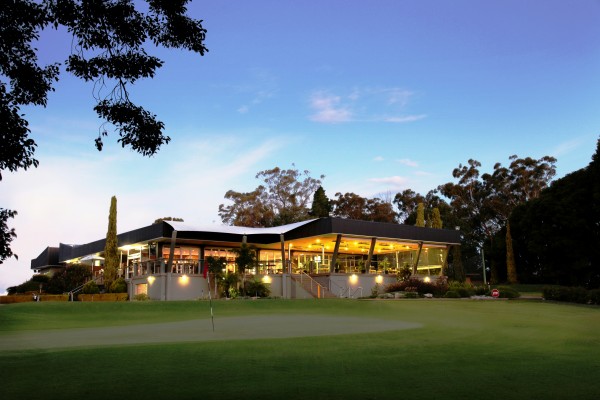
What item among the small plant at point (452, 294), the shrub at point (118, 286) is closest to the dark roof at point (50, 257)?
the shrub at point (118, 286)

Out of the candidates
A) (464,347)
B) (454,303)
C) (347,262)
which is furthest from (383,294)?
(464,347)

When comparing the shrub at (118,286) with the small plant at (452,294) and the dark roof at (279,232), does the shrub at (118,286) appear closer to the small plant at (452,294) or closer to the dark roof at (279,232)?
the dark roof at (279,232)

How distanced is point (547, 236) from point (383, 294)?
18562 mm

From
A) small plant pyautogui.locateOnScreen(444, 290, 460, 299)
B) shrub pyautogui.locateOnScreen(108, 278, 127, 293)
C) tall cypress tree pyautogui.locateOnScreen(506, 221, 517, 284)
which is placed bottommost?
small plant pyautogui.locateOnScreen(444, 290, 460, 299)

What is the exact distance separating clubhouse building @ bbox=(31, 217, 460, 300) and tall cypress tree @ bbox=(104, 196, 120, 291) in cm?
133

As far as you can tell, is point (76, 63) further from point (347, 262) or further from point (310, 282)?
point (347, 262)

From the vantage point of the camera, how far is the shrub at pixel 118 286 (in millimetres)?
35844

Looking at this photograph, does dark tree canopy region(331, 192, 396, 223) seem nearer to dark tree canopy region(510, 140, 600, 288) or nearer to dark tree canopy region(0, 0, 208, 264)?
dark tree canopy region(510, 140, 600, 288)

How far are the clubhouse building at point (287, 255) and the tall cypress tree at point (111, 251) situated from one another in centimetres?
133

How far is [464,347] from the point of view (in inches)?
398

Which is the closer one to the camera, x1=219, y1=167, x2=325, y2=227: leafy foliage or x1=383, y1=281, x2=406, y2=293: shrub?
x1=383, y1=281, x2=406, y2=293: shrub

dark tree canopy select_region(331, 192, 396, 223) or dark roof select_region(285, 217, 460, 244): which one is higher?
dark tree canopy select_region(331, 192, 396, 223)

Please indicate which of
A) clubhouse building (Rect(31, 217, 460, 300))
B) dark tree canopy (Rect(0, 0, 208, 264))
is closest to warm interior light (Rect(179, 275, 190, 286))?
clubhouse building (Rect(31, 217, 460, 300))

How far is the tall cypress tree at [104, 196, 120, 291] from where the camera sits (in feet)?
119
